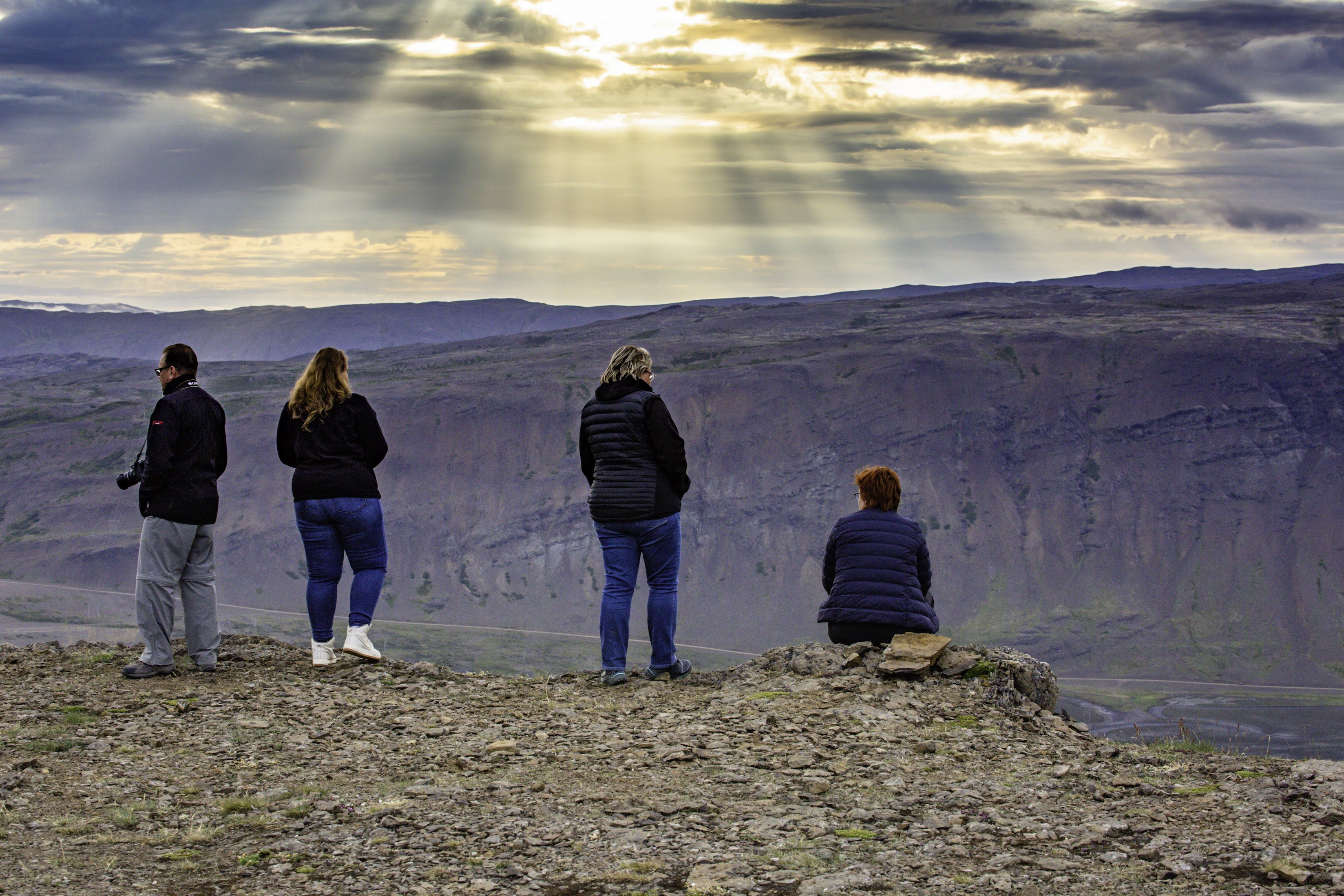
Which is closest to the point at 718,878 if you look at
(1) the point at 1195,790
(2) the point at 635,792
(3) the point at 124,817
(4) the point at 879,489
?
(2) the point at 635,792

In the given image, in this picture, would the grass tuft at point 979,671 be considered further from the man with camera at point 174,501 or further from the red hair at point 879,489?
the man with camera at point 174,501

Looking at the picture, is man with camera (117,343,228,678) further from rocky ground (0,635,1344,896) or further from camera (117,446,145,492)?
rocky ground (0,635,1344,896)

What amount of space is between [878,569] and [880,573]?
27 mm

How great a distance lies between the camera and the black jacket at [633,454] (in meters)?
8.02

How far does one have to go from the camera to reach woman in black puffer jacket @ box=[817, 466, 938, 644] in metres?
7.71

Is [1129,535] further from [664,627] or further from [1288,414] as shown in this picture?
[664,627]

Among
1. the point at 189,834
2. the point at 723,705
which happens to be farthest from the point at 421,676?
the point at 189,834

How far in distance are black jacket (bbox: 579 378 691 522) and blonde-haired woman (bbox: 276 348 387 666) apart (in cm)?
156

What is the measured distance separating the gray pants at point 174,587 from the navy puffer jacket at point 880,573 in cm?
427

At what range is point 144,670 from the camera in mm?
8258

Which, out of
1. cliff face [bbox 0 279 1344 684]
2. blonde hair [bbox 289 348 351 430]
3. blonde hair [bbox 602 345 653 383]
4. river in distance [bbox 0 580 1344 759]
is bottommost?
river in distance [bbox 0 580 1344 759]

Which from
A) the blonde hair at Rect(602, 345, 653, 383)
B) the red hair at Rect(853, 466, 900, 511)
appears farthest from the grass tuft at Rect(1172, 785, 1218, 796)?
the blonde hair at Rect(602, 345, 653, 383)

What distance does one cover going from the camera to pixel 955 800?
554cm

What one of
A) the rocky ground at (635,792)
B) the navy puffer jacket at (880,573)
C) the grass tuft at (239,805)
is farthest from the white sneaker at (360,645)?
the navy puffer jacket at (880,573)
